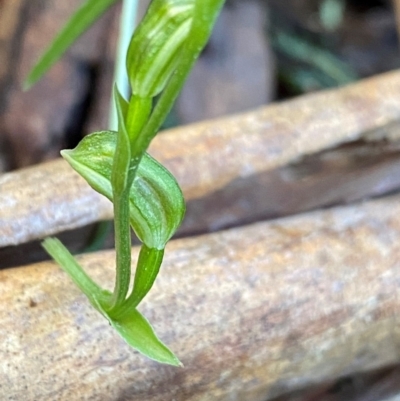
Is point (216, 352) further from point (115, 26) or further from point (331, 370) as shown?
point (115, 26)

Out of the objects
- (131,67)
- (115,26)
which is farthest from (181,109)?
(131,67)

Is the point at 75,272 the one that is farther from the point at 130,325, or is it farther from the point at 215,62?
the point at 215,62

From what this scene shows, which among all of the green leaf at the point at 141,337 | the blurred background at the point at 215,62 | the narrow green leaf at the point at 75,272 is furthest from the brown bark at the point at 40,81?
the green leaf at the point at 141,337

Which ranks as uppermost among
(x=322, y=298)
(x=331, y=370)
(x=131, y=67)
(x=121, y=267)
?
(x=131, y=67)

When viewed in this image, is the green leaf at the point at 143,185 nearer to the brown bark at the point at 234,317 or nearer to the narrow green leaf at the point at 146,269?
the narrow green leaf at the point at 146,269

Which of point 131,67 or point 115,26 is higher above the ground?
point 131,67

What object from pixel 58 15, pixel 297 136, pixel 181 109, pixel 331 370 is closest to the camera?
pixel 331 370

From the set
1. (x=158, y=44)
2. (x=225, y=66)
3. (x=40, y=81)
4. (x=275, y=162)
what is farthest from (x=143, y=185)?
(x=225, y=66)
